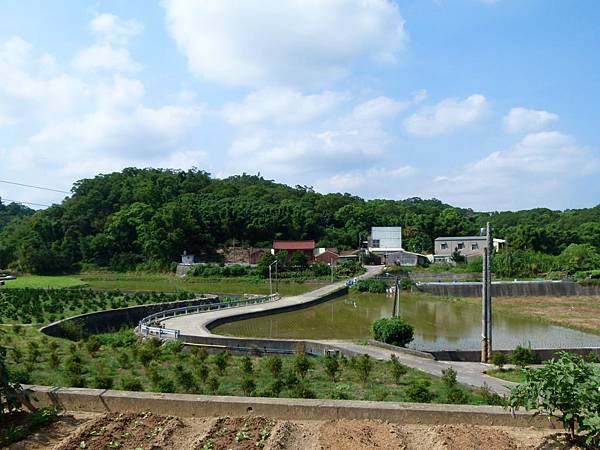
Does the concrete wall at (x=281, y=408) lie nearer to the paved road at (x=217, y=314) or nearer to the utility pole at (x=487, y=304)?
the utility pole at (x=487, y=304)

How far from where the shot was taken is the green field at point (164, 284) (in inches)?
1864

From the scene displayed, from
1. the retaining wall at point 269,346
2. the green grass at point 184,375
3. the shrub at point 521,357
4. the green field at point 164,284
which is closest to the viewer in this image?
the green grass at point 184,375

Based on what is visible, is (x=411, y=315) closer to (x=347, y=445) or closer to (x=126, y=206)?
(x=347, y=445)

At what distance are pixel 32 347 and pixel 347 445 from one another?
42.8 feet

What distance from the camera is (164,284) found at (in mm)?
53688

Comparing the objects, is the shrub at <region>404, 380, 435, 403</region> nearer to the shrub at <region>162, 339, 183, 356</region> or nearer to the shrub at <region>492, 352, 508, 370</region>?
the shrub at <region>492, 352, 508, 370</region>

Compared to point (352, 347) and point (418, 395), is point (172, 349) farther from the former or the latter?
point (418, 395)

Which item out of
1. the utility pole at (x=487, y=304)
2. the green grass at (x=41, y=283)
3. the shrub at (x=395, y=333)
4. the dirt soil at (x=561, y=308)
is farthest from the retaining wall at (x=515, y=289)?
the green grass at (x=41, y=283)

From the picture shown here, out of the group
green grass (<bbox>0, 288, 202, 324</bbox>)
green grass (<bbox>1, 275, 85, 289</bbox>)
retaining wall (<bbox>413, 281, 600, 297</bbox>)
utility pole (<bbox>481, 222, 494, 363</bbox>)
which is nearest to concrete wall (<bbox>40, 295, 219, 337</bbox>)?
green grass (<bbox>0, 288, 202, 324</bbox>)

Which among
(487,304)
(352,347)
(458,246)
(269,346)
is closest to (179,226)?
(458,246)

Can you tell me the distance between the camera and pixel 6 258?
66750 mm

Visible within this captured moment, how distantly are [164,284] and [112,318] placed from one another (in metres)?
26.2

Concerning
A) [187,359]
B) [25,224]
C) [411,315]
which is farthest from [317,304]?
[25,224]

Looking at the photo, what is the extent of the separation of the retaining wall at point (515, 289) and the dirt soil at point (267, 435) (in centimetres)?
4241
